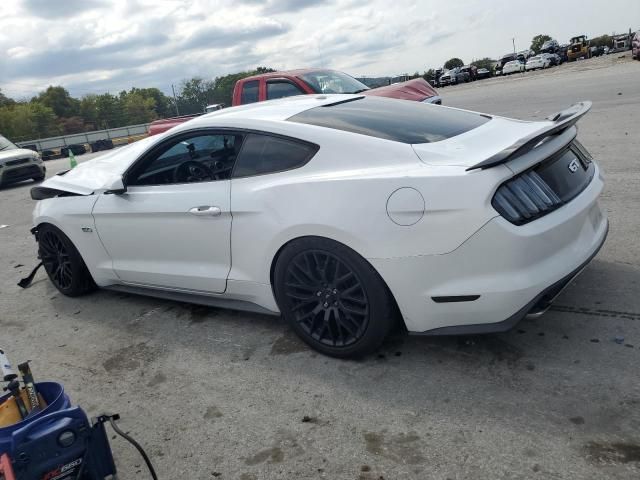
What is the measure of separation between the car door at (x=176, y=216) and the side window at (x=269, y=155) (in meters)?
0.10

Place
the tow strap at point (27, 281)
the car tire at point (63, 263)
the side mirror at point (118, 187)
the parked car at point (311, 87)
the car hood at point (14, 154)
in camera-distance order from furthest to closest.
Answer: the car hood at point (14, 154) → the parked car at point (311, 87) → the tow strap at point (27, 281) → the car tire at point (63, 263) → the side mirror at point (118, 187)

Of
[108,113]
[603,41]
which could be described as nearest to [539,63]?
[603,41]

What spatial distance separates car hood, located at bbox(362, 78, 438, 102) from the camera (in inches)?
368

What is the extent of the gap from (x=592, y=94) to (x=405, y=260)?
1418 cm

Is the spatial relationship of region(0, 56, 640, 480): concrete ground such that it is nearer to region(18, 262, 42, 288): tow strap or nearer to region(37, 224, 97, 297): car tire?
region(37, 224, 97, 297): car tire

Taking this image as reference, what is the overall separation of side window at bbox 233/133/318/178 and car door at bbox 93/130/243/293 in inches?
4.0

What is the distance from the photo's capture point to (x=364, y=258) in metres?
3.02

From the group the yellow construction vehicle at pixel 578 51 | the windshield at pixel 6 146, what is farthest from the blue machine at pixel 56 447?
the yellow construction vehicle at pixel 578 51

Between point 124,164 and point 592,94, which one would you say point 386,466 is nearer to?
point 124,164

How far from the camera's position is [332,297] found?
3232 millimetres

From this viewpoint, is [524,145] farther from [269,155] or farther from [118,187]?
[118,187]

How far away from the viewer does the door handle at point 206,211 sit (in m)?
3.62

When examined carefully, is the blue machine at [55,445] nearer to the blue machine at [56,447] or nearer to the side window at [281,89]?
the blue machine at [56,447]

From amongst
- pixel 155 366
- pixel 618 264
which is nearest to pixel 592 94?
pixel 618 264
